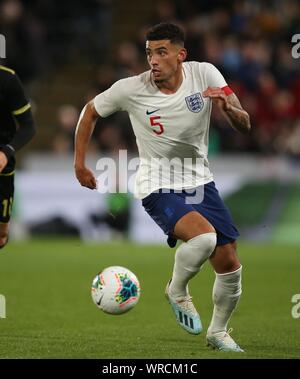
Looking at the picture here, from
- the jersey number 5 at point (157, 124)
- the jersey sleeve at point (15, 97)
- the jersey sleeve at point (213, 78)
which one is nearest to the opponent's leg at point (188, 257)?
the jersey number 5 at point (157, 124)

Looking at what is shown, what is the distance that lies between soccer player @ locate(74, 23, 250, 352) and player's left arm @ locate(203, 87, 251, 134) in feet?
0.16

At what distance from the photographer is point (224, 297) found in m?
7.64

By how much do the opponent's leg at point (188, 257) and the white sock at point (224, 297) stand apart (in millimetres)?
172

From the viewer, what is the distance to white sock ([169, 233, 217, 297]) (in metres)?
7.29

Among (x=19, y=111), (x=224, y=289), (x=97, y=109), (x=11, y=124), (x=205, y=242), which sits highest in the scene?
(x=97, y=109)

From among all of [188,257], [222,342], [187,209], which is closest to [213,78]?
[187,209]

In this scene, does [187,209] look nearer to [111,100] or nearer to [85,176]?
[85,176]

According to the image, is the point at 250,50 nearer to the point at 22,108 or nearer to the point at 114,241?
the point at 114,241

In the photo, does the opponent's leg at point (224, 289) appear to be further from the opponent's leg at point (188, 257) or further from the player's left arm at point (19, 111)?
the player's left arm at point (19, 111)

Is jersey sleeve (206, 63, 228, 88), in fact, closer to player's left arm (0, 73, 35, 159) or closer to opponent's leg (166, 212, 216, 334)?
opponent's leg (166, 212, 216, 334)

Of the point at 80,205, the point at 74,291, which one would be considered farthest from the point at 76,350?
the point at 80,205

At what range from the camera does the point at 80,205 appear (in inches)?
661

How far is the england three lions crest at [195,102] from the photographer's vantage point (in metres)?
7.68

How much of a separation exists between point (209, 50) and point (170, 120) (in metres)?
11.3
